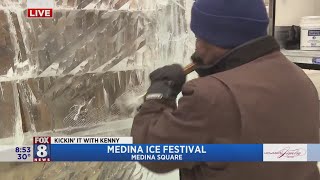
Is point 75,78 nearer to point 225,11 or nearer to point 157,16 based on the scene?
point 157,16

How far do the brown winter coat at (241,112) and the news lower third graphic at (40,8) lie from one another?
396mm

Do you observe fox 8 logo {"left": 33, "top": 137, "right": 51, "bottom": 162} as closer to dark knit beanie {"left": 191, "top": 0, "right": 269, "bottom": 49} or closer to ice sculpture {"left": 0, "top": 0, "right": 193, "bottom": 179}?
ice sculpture {"left": 0, "top": 0, "right": 193, "bottom": 179}

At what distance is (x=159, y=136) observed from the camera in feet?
2.76

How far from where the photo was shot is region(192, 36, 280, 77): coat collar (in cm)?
84

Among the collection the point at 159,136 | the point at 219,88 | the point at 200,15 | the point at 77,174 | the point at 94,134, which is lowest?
the point at 77,174

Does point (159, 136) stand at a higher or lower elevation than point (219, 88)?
lower

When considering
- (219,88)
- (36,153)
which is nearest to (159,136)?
(219,88)

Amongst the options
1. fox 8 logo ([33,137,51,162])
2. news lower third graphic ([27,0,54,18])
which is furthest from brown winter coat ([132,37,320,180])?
news lower third graphic ([27,0,54,18])

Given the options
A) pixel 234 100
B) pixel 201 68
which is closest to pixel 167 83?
pixel 201 68

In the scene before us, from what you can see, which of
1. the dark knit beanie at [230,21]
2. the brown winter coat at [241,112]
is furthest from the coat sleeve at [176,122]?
the dark knit beanie at [230,21]

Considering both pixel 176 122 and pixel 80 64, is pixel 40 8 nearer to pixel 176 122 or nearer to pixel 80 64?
pixel 80 64

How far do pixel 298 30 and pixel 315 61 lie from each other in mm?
207

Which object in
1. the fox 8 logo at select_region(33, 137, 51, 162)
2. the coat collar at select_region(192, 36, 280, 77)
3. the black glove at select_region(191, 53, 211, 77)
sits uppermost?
the coat collar at select_region(192, 36, 280, 77)

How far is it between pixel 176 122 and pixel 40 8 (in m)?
0.49
